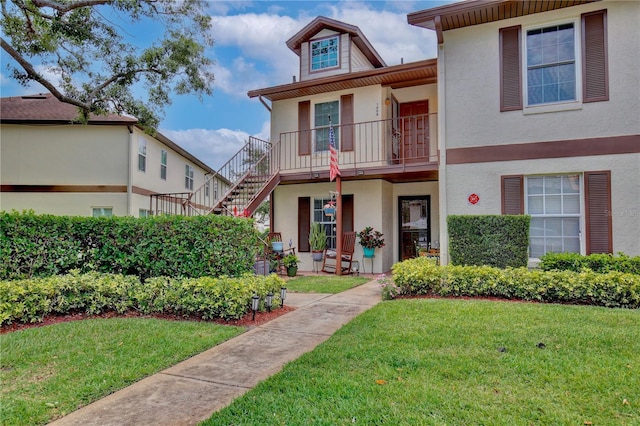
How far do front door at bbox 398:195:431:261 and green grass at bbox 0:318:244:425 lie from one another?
8.07 meters

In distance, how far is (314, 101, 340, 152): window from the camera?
11938 mm

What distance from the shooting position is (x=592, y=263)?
669 cm

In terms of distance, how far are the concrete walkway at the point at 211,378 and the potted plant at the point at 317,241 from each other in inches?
230

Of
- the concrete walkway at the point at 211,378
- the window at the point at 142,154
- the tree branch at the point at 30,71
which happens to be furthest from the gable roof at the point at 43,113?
the concrete walkway at the point at 211,378

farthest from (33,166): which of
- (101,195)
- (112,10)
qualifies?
(112,10)

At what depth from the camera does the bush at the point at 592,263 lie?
6.46m

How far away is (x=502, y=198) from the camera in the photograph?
802cm

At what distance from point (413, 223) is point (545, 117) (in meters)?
5.18

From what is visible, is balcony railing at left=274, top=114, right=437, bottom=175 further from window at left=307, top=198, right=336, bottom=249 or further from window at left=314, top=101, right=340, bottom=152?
window at left=307, top=198, right=336, bottom=249

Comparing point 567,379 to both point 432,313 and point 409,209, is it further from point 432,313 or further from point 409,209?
point 409,209

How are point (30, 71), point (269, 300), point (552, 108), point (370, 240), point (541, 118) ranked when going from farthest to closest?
1. point (370, 240)
2. point (30, 71)
3. point (541, 118)
4. point (552, 108)
5. point (269, 300)

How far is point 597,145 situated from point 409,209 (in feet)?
18.3

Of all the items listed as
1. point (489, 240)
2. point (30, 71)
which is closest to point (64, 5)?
point (30, 71)

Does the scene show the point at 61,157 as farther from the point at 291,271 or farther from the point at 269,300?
the point at 269,300
